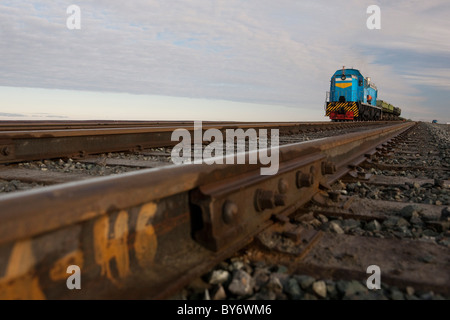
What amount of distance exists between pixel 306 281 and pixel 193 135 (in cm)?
608

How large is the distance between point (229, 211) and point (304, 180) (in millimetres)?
946

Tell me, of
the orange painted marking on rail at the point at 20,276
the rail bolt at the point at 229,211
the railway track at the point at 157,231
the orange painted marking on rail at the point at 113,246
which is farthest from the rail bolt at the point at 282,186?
the orange painted marking on rail at the point at 20,276

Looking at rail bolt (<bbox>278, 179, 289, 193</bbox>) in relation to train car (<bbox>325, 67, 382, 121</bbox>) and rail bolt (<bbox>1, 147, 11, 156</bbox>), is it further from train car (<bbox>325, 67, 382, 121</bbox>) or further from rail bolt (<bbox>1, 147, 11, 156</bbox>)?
train car (<bbox>325, 67, 382, 121</bbox>)

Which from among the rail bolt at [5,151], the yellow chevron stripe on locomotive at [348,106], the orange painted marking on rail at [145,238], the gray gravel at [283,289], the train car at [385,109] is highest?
the train car at [385,109]

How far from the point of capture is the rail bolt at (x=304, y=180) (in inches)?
90.3

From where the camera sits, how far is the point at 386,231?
6.95 feet

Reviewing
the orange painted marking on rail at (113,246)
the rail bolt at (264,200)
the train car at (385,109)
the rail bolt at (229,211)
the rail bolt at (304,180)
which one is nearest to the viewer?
the orange painted marking on rail at (113,246)

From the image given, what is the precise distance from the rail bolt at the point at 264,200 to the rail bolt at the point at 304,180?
1.84ft

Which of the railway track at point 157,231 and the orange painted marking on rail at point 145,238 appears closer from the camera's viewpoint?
the railway track at point 157,231

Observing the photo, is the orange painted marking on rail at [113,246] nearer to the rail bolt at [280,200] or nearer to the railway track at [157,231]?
the railway track at [157,231]

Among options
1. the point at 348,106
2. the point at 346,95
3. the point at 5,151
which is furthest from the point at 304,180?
the point at 346,95
